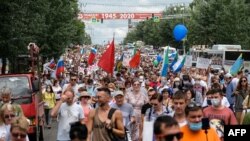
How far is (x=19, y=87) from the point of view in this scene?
15.6 meters

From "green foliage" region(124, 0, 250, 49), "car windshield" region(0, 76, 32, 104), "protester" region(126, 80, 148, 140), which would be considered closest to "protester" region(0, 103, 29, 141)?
"protester" region(126, 80, 148, 140)

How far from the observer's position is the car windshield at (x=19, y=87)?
1526 cm

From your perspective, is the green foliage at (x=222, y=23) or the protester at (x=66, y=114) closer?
Result: the protester at (x=66, y=114)

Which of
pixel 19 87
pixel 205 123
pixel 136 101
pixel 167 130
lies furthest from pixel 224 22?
pixel 167 130

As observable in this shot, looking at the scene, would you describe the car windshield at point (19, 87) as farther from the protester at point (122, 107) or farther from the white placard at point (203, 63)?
the white placard at point (203, 63)

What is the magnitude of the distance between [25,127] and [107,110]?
1990 millimetres

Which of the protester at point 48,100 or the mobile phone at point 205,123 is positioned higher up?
the mobile phone at point 205,123

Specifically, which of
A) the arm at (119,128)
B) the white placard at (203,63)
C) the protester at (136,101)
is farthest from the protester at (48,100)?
the arm at (119,128)

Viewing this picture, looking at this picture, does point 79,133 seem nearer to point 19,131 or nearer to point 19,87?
point 19,131

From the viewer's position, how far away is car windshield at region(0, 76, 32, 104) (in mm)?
15258

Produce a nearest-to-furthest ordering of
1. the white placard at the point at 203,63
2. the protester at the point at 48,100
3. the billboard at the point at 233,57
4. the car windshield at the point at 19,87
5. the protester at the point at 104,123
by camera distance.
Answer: the protester at the point at 104,123 → the car windshield at the point at 19,87 → the protester at the point at 48,100 → the white placard at the point at 203,63 → the billboard at the point at 233,57

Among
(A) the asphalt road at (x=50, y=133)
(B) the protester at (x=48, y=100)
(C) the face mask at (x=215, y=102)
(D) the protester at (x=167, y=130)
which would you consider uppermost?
(D) the protester at (x=167, y=130)

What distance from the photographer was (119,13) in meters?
89.6

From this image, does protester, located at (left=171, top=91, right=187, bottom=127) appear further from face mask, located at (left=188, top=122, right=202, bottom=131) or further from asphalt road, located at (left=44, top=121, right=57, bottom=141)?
asphalt road, located at (left=44, top=121, right=57, bottom=141)
